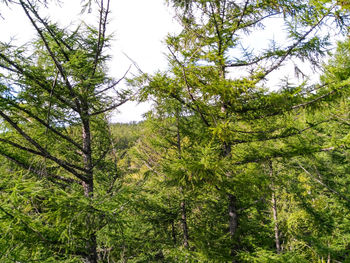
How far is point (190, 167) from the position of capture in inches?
139

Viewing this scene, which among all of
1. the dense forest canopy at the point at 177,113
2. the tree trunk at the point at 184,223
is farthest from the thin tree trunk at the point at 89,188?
the tree trunk at the point at 184,223

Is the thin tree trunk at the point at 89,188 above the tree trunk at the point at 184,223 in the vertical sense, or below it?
above

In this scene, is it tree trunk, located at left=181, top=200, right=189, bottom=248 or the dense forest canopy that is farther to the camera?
tree trunk, located at left=181, top=200, right=189, bottom=248

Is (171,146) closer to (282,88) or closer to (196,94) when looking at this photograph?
(196,94)

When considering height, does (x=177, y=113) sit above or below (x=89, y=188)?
above

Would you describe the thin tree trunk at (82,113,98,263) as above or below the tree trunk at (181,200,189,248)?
above

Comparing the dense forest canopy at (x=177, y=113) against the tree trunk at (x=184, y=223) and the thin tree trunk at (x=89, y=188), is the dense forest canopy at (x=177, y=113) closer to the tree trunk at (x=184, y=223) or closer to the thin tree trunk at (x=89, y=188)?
the thin tree trunk at (x=89, y=188)

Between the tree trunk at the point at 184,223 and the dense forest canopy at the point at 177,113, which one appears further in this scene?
the tree trunk at the point at 184,223

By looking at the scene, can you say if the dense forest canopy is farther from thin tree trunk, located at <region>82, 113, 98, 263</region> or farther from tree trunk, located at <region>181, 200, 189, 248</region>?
tree trunk, located at <region>181, 200, 189, 248</region>

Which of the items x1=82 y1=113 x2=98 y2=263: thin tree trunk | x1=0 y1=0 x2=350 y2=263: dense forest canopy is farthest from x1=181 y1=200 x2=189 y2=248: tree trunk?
x1=82 y1=113 x2=98 y2=263: thin tree trunk

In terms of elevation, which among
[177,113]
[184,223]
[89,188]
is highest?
[177,113]

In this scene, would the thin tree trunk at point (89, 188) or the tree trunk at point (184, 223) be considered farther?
the tree trunk at point (184, 223)

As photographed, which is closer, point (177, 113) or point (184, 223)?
point (177, 113)

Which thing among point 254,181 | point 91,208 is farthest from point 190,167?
point 91,208
